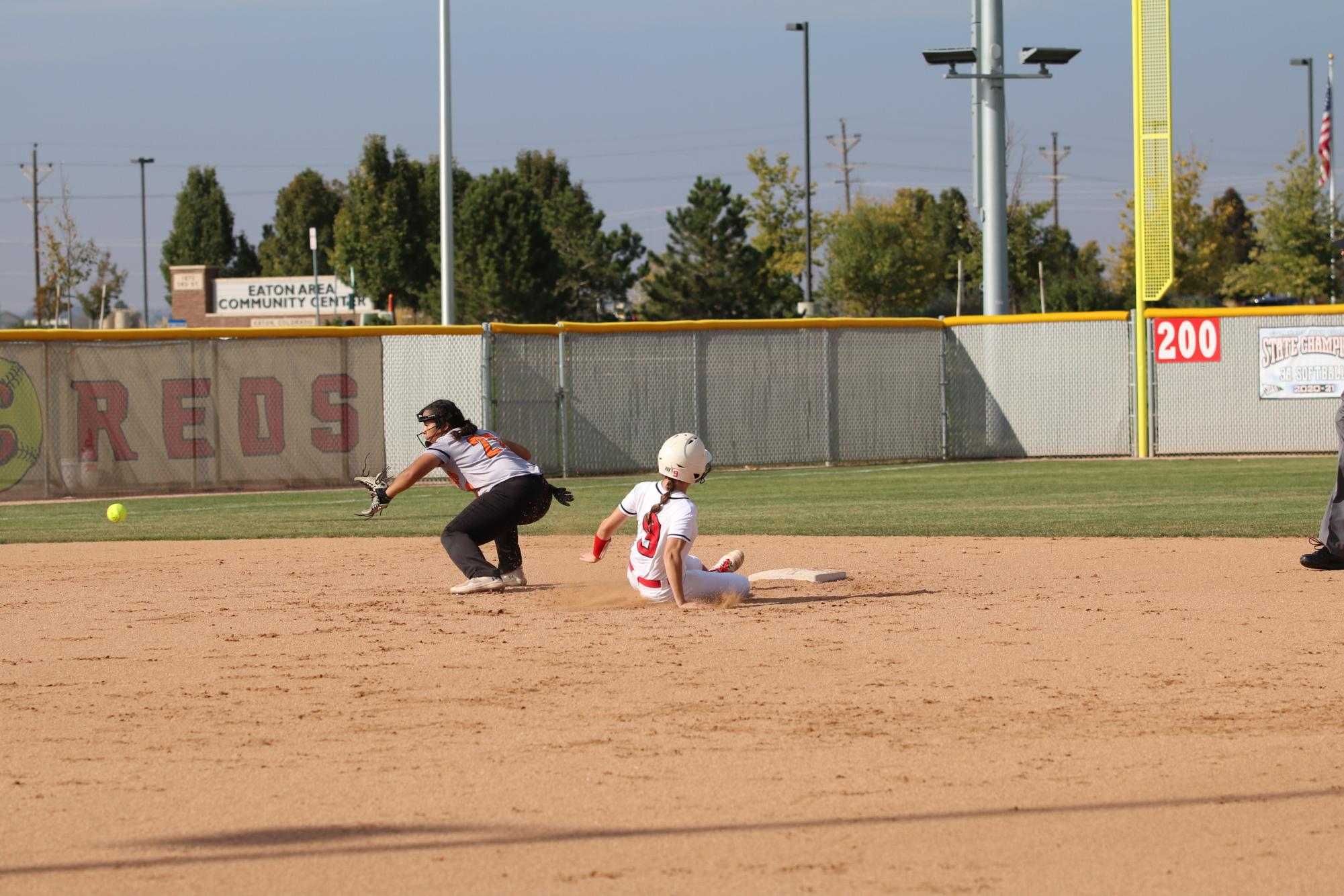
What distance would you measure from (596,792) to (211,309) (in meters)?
62.4

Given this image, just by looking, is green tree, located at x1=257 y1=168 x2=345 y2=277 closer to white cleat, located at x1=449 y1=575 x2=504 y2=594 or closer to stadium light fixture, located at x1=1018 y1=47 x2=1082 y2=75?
stadium light fixture, located at x1=1018 y1=47 x2=1082 y2=75

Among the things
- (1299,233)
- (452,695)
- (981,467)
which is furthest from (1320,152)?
(452,695)

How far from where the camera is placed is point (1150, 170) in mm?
22969

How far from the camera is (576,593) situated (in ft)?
31.6

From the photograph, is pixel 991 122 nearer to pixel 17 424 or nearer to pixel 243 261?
pixel 17 424

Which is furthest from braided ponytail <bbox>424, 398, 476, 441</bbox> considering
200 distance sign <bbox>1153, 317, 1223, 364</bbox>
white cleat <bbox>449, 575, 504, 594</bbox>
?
200 distance sign <bbox>1153, 317, 1223, 364</bbox>

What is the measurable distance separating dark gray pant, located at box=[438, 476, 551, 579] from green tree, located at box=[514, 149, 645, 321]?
38633mm

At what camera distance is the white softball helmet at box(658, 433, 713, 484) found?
8383 mm

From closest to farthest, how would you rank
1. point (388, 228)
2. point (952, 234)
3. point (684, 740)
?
point (684, 740) → point (388, 228) → point (952, 234)

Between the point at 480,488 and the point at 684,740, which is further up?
the point at 480,488

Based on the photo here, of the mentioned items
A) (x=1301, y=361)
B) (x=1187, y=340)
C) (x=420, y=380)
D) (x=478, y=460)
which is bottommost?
(x=478, y=460)

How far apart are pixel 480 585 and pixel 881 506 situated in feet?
23.4

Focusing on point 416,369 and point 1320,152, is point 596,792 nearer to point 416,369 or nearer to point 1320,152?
point 416,369

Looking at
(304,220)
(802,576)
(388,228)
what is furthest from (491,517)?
(304,220)
